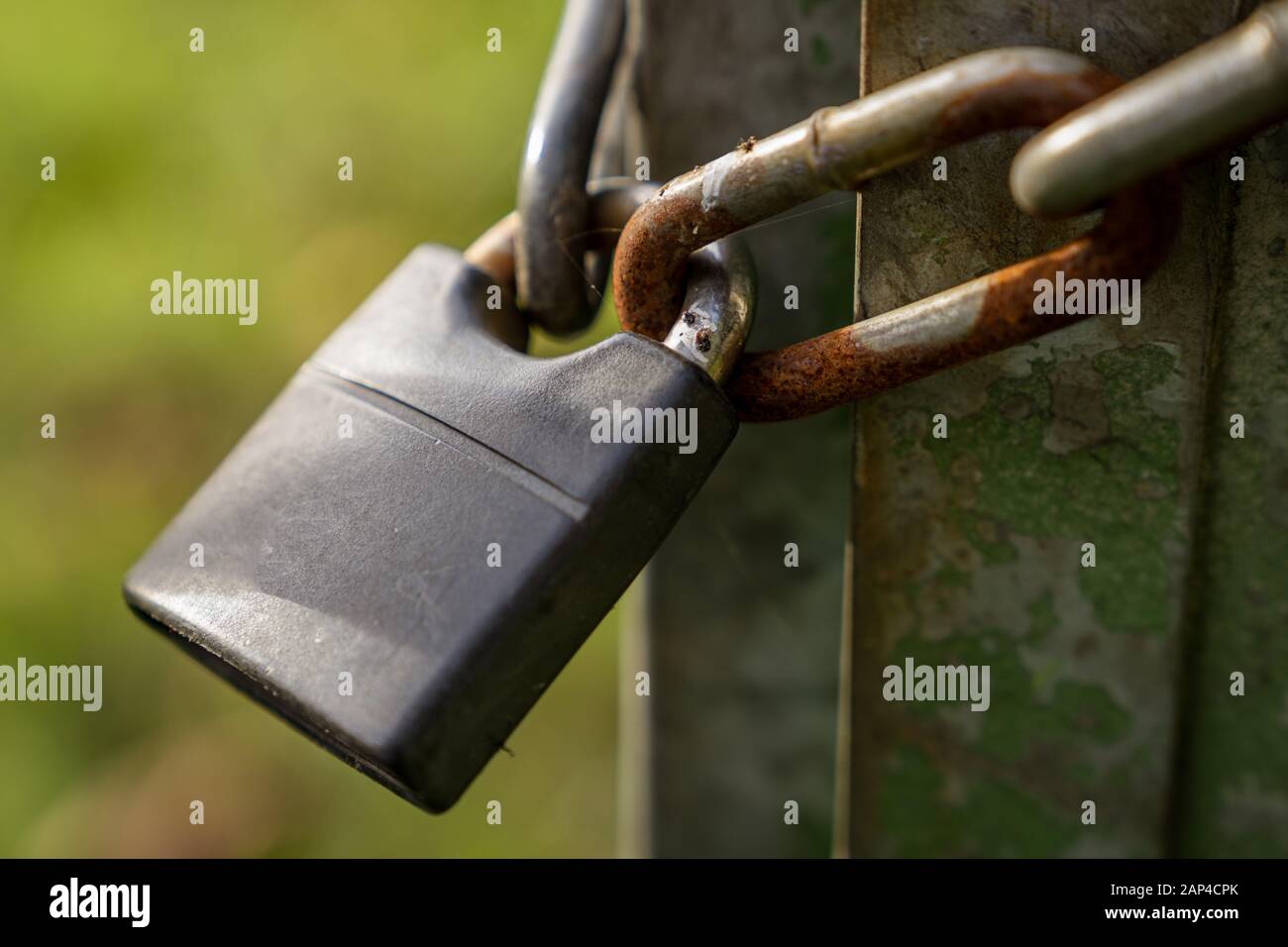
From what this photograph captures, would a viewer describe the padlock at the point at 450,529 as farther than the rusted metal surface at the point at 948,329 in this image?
Yes

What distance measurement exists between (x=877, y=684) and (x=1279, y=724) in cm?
24

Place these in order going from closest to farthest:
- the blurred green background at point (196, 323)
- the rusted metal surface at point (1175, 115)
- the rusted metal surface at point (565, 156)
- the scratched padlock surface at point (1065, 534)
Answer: the rusted metal surface at point (1175, 115), the scratched padlock surface at point (1065, 534), the rusted metal surface at point (565, 156), the blurred green background at point (196, 323)

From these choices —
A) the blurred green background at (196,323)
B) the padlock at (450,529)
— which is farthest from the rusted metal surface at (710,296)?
the blurred green background at (196,323)

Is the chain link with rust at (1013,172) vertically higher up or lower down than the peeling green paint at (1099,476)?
higher up

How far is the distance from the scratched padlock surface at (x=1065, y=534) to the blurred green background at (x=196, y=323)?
3.44 ft

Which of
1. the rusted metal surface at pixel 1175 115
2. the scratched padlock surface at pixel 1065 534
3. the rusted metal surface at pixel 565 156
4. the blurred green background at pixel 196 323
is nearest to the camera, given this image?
the rusted metal surface at pixel 1175 115

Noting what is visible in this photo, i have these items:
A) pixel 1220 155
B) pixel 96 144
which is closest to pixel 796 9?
pixel 1220 155

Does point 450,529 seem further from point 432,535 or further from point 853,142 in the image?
point 853,142

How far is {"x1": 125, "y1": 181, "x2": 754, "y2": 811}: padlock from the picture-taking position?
0.57 meters

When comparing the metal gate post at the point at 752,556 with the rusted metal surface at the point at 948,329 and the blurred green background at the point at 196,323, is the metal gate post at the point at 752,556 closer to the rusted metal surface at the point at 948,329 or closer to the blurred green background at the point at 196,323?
the rusted metal surface at the point at 948,329

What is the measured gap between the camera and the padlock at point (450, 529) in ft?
1.87

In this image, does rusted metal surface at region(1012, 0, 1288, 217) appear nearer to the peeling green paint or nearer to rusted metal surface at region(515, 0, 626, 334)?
the peeling green paint
